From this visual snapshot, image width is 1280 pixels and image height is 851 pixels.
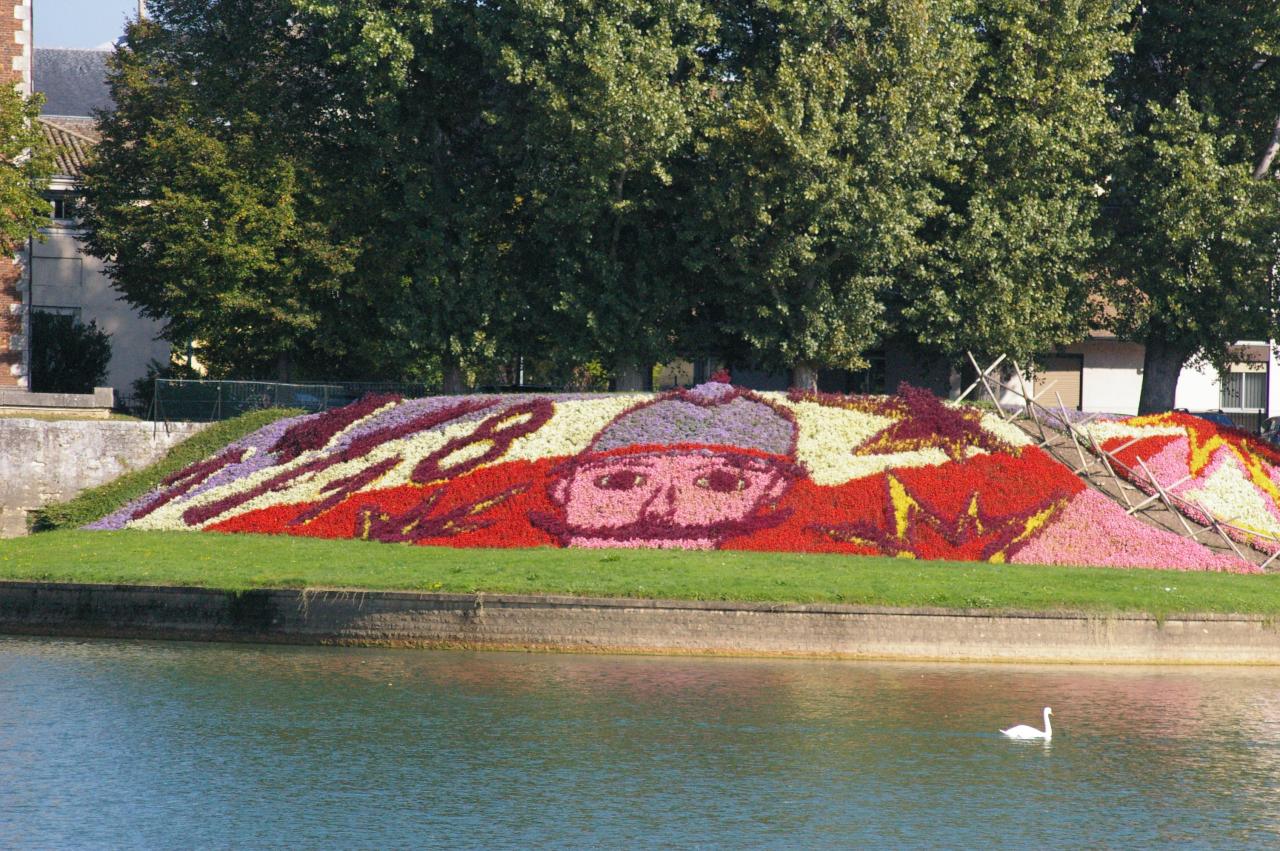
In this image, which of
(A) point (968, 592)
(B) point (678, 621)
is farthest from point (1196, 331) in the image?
(B) point (678, 621)

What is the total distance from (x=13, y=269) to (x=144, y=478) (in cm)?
1972

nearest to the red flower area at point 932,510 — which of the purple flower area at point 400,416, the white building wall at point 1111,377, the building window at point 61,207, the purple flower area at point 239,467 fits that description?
the purple flower area at point 400,416

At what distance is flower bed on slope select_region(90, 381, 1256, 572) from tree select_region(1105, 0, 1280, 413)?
9525 mm

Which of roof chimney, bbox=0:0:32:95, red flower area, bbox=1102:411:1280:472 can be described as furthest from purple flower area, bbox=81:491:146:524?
roof chimney, bbox=0:0:32:95

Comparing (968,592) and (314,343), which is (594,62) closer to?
(314,343)

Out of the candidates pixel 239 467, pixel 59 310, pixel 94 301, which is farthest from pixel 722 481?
pixel 94 301

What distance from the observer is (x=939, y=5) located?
1359 inches

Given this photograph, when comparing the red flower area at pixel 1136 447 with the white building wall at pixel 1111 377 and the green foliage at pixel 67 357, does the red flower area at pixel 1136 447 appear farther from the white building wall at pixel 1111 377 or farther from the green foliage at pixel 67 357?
the green foliage at pixel 67 357

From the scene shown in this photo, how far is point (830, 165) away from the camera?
33094 mm

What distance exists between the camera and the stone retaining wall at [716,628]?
773 inches

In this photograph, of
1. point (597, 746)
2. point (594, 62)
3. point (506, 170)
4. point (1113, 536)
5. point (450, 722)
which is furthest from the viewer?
point (506, 170)

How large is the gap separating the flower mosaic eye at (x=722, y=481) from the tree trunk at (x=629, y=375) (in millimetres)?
10702

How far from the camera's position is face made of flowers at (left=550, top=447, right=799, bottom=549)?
25.9 metres

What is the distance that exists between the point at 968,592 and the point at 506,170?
2191 centimetres
